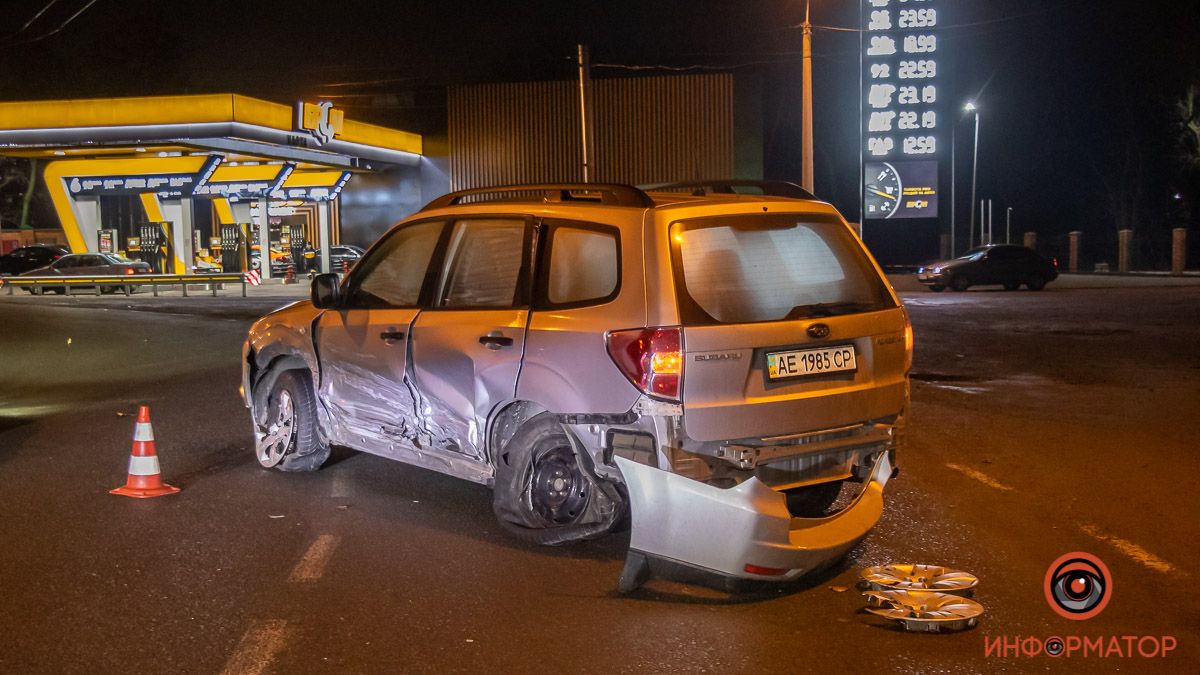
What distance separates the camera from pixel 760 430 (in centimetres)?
552

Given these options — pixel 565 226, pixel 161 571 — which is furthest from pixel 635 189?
pixel 161 571

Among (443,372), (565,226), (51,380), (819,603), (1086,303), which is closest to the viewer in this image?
(819,603)

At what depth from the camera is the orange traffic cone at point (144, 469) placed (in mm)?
7641

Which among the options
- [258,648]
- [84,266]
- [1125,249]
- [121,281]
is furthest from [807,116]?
[1125,249]

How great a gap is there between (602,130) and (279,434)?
3393cm

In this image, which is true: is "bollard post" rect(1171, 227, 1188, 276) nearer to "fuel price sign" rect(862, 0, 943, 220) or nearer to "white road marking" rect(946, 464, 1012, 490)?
"fuel price sign" rect(862, 0, 943, 220)

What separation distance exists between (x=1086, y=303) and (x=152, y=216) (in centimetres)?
3224

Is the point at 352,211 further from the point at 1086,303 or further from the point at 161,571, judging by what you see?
the point at 161,571

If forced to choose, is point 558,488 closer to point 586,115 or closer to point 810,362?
point 810,362

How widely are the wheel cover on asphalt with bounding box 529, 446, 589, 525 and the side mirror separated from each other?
7.03ft

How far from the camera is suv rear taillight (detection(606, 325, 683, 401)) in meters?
5.42

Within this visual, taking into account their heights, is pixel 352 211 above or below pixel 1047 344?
above

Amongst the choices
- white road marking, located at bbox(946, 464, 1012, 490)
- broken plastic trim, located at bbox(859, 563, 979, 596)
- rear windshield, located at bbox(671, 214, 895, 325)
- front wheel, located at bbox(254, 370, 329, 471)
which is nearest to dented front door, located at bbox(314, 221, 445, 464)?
front wheel, located at bbox(254, 370, 329, 471)

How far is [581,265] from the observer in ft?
20.0
